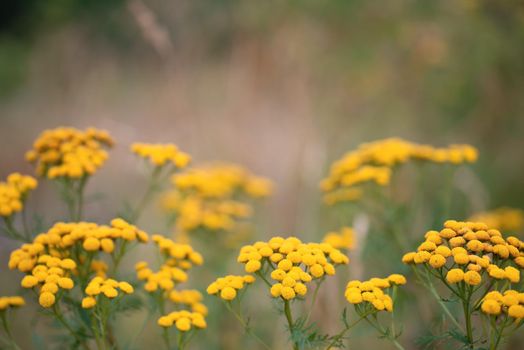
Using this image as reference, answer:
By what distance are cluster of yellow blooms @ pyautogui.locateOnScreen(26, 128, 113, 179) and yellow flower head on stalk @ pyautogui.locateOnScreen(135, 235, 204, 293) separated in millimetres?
678

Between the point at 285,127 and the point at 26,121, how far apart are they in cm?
472

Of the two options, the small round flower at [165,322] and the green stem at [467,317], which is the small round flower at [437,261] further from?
the small round flower at [165,322]

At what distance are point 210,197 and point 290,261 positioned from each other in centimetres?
231

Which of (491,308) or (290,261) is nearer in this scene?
(491,308)

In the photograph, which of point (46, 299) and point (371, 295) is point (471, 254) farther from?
point (46, 299)

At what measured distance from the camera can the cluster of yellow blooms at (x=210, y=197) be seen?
4.02 metres

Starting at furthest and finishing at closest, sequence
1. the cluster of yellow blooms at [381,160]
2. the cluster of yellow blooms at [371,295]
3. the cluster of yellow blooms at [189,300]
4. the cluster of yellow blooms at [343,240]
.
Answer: the cluster of yellow blooms at [381,160], the cluster of yellow blooms at [343,240], the cluster of yellow blooms at [189,300], the cluster of yellow blooms at [371,295]

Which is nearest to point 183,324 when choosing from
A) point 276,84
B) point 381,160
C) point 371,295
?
point 371,295

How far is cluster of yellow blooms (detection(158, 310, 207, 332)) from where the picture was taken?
7.30 ft

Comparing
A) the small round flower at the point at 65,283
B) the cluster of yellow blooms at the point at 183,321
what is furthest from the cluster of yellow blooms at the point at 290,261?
the small round flower at the point at 65,283

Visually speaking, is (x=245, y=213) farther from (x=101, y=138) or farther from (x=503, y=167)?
(x=503, y=167)

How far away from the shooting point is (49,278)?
2.17m

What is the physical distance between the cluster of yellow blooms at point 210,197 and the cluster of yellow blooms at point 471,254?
85.2 inches

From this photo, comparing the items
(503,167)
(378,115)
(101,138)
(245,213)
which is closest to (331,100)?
(378,115)
